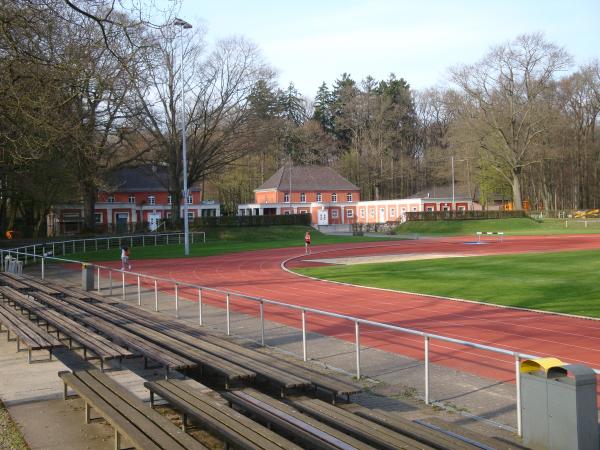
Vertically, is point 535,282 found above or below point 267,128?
below

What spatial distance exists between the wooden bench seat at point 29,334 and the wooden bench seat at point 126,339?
798 millimetres

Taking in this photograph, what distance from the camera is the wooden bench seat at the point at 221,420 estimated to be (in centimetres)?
512

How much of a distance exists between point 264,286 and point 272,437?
1685 cm

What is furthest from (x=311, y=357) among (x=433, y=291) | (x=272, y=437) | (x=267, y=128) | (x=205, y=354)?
(x=267, y=128)

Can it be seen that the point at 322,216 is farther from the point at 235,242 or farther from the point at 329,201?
the point at 235,242

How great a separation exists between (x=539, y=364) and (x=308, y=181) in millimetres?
84202

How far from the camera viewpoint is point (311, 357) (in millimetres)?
10680

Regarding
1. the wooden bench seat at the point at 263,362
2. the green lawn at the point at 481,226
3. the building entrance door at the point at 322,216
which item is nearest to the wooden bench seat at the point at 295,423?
the wooden bench seat at the point at 263,362

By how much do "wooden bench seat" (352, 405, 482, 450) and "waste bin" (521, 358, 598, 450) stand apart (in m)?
0.83

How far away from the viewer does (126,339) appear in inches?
372

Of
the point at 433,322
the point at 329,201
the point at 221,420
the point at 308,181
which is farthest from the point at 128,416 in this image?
the point at 329,201

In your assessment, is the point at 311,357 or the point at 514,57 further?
the point at 514,57

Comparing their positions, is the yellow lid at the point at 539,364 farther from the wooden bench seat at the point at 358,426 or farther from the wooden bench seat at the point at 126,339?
the wooden bench seat at the point at 126,339

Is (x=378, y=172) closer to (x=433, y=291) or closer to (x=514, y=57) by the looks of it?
(x=514, y=57)
